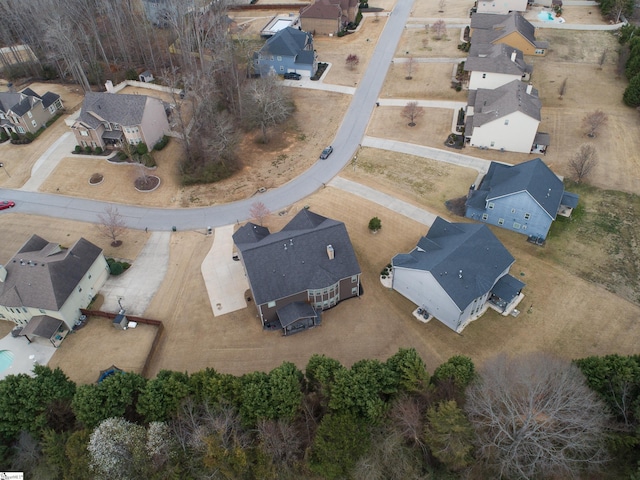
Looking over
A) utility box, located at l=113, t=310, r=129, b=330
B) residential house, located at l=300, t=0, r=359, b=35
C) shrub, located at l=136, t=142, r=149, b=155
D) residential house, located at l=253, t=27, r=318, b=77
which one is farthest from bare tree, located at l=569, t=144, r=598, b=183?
shrub, located at l=136, t=142, r=149, b=155

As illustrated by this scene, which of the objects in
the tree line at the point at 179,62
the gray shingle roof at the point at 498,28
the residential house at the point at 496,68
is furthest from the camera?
the gray shingle roof at the point at 498,28

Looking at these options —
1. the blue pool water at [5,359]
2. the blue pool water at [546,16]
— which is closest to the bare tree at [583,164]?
the blue pool water at [546,16]

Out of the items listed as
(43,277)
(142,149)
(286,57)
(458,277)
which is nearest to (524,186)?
(458,277)

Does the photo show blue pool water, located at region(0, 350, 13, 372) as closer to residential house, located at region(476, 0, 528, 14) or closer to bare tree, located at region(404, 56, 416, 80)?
bare tree, located at region(404, 56, 416, 80)

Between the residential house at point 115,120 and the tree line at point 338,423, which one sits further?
the residential house at point 115,120

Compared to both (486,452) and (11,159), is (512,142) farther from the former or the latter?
(11,159)

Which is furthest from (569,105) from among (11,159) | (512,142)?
(11,159)

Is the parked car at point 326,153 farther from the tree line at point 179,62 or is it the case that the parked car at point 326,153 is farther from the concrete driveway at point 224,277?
the concrete driveway at point 224,277
